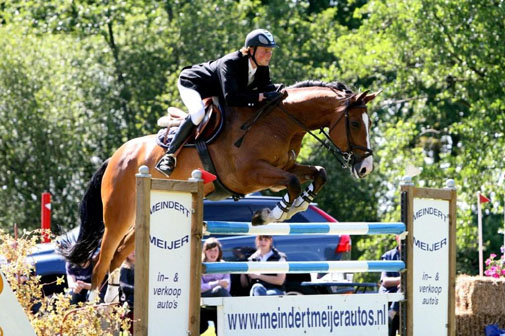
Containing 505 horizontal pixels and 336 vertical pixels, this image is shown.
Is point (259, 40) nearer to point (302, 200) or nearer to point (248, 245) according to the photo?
point (302, 200)

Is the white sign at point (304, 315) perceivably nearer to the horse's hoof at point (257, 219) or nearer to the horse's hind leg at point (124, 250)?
the horse's hoof at point (257, 219)

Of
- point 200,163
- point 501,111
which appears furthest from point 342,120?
point 501,111

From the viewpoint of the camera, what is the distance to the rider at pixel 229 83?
6930mm

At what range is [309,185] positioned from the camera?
22.3ft

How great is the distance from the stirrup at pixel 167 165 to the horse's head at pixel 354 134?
1.18 metres

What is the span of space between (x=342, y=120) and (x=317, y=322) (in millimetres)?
1497

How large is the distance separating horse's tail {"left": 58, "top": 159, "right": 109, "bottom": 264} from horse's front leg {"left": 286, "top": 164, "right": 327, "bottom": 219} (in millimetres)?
1935

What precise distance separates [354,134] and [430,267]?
3.47ft

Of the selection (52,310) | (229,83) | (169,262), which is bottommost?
(52,310)

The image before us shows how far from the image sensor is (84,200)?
8.43 m

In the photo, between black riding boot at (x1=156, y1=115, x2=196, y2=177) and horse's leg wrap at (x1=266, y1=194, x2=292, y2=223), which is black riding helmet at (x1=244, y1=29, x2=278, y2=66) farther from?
horse's leg wrap at (x1=266, y1=194, x2=292, y2=223)

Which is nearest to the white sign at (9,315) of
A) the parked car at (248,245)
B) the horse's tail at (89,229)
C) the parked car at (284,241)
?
the horse's tail at (89,229)

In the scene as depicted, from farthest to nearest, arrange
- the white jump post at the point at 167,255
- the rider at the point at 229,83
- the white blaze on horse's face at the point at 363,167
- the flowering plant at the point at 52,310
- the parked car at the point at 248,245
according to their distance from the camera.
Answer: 1. the parked car at the point at 248,245
2. the rider at the point at 229,83
3. the white blaze on horse's face at the point at 363,167
4. the flowering plant at the point at 52,310
5. the white jump post at the point at 167,255

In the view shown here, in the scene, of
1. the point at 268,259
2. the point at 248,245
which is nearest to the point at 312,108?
the point at 268,259
